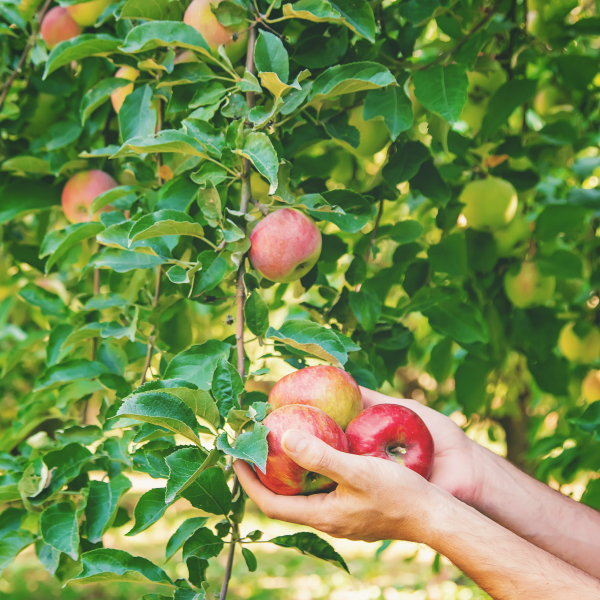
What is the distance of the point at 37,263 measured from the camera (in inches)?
67.1

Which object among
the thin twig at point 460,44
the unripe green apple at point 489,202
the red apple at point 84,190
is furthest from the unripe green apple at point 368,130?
the red apple at point 84,190

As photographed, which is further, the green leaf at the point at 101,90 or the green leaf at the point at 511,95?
the green leaf at the point at 511,95

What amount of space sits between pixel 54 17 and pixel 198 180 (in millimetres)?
792

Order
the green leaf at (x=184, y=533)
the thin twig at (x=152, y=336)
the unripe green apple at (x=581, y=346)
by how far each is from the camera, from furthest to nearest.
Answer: the unripe green apple at (x=581, y=346) < the thin twig at (x=152, y=336) < the green leaf at (x=184, y=533)

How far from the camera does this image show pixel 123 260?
1.12m

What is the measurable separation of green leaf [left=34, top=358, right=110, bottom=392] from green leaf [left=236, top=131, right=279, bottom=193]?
60 cm

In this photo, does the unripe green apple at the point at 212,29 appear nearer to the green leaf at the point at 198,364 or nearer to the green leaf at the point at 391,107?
the green leaf at the point at 391,107

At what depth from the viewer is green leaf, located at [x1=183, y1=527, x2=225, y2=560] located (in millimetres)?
943

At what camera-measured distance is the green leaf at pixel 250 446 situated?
80cm

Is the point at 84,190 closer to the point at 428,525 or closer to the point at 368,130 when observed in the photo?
the point at 368,130

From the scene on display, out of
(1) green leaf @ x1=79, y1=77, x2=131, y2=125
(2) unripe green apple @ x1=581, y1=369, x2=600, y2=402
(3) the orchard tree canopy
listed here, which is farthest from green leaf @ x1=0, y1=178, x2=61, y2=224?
(2) unripe green apple @ x1=581, y1=369, x2=600, y2=402

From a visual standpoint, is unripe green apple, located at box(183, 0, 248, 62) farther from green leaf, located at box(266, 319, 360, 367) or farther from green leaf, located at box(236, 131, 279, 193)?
green leaf, located at box(266, 319, 360, 367)

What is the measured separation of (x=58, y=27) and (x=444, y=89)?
96 cm

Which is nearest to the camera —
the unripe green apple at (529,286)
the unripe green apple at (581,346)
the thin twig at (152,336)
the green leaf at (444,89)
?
the green leaf at (444,89)
